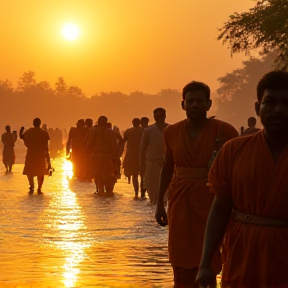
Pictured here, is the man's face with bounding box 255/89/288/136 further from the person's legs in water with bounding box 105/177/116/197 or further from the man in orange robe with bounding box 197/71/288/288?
the person's legs in water with bounding box 105/177/116/197

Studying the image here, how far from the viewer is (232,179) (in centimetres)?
489

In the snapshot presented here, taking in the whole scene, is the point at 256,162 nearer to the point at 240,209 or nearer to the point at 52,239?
the point at 240,209

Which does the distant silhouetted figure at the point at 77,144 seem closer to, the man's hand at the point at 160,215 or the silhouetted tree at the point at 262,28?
the silhouetted tree at the point at 262,28

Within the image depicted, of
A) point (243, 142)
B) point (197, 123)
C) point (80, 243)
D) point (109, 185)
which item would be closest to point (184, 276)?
point (197, 123)

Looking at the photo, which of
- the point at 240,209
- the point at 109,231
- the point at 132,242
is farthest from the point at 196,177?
the point at 109,231

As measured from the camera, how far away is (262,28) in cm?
2266

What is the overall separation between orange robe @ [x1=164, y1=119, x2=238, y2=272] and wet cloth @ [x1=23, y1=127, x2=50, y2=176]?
45.2 feet

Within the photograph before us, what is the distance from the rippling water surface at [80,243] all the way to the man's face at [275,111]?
4306 millimetres

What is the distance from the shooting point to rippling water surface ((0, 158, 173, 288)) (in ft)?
30.6

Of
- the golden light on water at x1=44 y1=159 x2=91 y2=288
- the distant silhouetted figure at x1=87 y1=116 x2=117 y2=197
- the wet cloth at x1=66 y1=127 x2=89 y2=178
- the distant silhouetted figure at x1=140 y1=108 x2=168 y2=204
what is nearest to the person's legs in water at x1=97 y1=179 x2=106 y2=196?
the distant silhouetted figure at x1=87 y1=116 x2=117 y2=197

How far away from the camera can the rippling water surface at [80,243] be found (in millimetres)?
9320

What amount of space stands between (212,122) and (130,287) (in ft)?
6.13

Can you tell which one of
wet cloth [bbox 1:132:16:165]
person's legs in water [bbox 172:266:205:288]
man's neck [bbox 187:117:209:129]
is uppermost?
man's neck [bbox 187:117:209:129]

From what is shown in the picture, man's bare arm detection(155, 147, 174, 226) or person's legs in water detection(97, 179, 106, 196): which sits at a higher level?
man's bare arm detection(155, 147, 174, 226)
